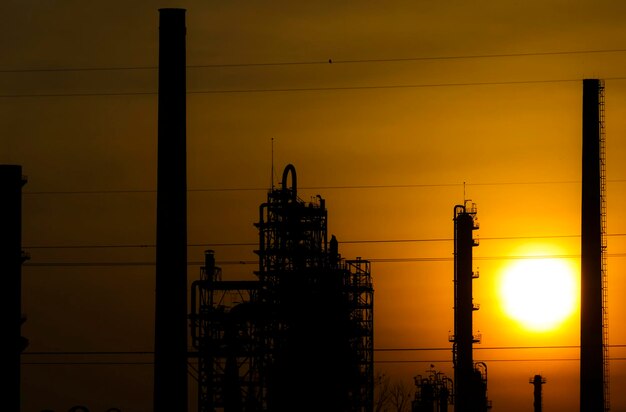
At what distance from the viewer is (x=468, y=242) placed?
54375mm

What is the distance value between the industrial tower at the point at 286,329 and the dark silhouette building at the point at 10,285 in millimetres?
8422

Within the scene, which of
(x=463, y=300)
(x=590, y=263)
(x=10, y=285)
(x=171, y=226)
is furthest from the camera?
(x=463, y=300)

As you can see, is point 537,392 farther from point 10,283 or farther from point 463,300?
point 10,283

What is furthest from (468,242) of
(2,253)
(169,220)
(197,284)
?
(2,253)

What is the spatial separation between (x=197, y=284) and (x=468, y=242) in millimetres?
15311

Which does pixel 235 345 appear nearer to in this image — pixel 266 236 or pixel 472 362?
pixel 266 236

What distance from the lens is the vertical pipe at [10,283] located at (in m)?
31.2

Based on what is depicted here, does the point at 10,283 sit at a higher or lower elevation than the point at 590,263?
lower

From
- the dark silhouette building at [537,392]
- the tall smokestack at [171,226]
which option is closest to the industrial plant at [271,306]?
the tall smokestack at [171,226]

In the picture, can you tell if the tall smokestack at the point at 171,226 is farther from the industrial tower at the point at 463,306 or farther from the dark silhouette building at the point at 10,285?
the industrial tower at the point at 463,306

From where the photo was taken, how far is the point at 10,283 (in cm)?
3153

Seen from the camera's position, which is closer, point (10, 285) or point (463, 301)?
point (10, 285)

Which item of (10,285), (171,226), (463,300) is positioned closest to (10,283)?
(10,285)

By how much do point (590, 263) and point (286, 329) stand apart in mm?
10022
